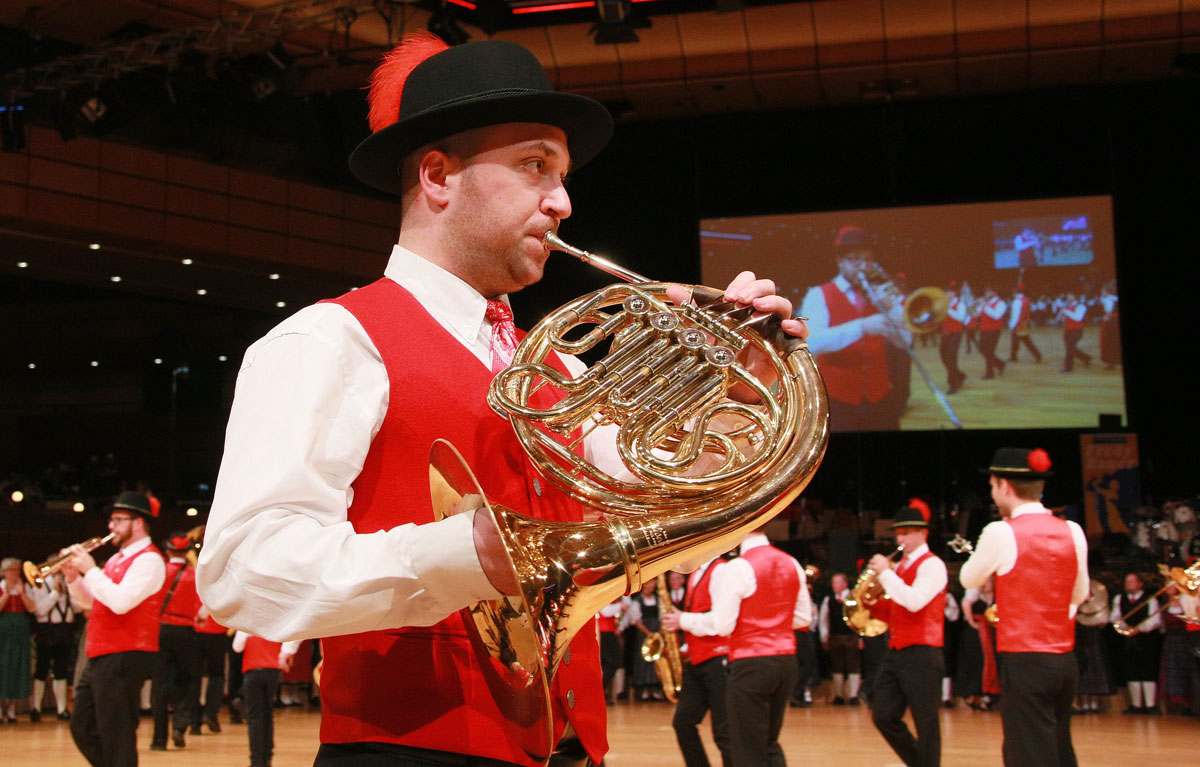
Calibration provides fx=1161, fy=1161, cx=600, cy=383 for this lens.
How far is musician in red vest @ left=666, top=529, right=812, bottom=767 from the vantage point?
6.12 m

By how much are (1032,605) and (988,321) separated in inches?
295

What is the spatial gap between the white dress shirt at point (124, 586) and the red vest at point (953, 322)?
28.5ft

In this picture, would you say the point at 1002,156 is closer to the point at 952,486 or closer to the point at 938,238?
the point at 938,238

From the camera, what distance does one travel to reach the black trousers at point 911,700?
6.37 meters

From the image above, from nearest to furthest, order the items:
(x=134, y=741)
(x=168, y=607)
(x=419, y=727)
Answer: (x=419, y=727) → (x=134, y=741) → (x=168, y=607)

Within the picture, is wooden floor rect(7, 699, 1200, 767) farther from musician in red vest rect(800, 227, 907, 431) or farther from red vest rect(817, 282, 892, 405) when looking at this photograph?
red vest rect(817, 282, 892, 405)

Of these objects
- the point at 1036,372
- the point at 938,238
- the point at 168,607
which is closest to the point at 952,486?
the point at 1036,372

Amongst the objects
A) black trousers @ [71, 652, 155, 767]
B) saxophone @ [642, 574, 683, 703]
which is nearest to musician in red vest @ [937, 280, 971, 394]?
saxophone @ [642, 574, 683, 703]

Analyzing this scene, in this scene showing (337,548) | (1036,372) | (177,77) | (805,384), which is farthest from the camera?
(1036,372)

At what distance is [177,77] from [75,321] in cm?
491

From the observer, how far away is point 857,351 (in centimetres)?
1235

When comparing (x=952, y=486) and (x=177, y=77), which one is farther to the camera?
(x=952, y=486)

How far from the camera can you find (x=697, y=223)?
528 inches

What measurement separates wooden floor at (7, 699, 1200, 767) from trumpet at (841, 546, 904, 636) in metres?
0.88
